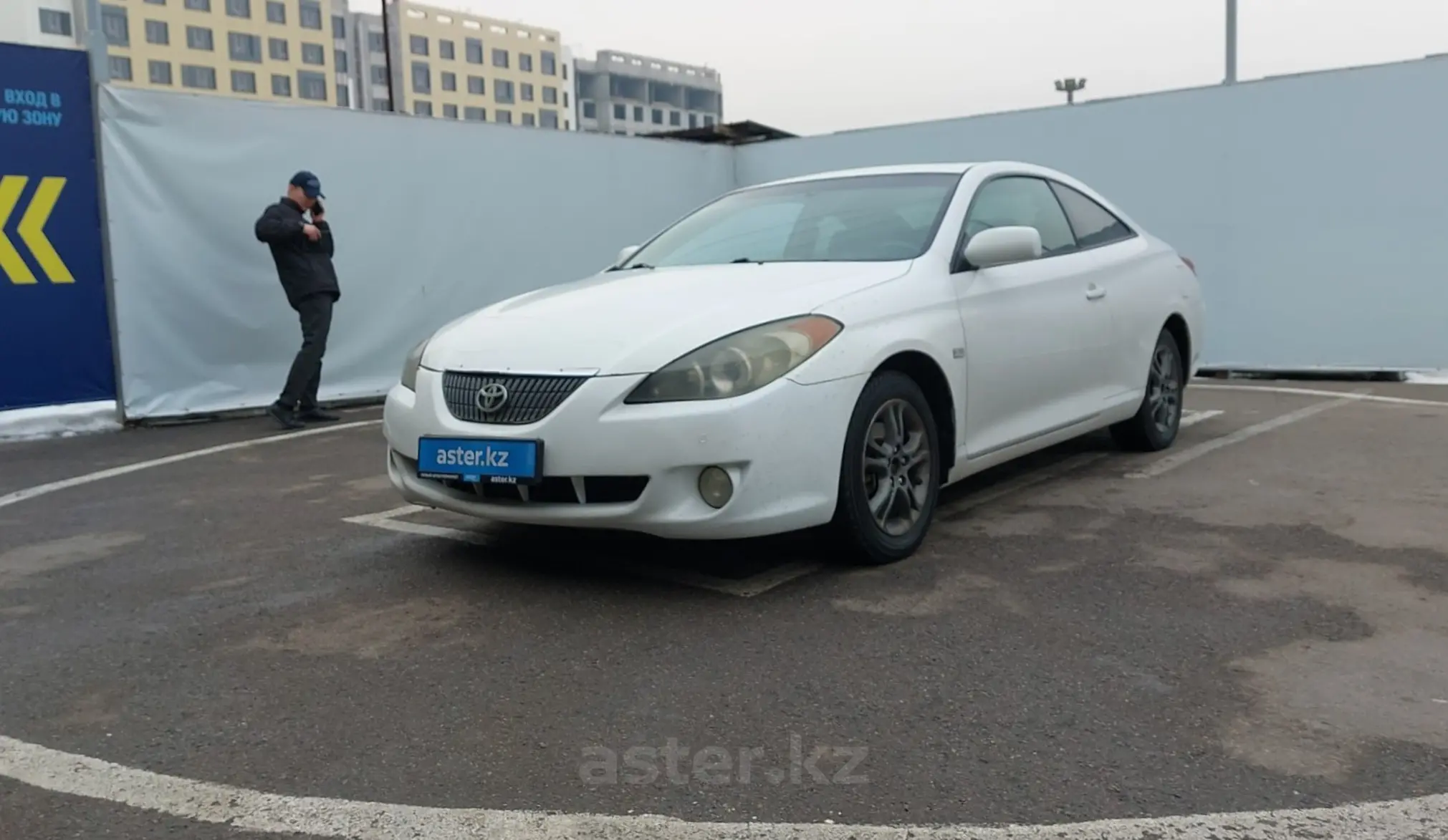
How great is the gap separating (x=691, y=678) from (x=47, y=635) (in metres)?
2.02

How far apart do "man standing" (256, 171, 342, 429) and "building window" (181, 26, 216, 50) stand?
85.7 meters

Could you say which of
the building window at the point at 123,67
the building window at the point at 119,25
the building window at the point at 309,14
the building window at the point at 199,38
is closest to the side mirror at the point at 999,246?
the building window at the point at 119,25

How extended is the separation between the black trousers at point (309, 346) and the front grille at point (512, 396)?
449 centimetres

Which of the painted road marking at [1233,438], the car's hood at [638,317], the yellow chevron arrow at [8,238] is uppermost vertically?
the yellow chevron arrow at [8,238]

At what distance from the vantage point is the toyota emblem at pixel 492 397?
369 centimetres

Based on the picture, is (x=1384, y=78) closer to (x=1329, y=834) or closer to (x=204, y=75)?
(x=1329, y=834)

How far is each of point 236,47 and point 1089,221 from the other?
92.8 m

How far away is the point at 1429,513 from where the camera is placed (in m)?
4.57

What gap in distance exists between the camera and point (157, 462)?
675 centimetres

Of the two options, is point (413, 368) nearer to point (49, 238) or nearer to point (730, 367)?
point (730, 367)

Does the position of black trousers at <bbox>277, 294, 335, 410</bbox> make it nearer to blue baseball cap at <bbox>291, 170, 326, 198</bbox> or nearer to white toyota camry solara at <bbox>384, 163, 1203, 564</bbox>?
blue baseball cap at <bbox>291, 170, 326, 198</bbox>

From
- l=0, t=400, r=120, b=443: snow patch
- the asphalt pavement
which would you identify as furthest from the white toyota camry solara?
l=0, t=400, r=120, b=443: snow patch

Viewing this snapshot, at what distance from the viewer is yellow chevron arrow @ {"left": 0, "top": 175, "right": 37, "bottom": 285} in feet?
25.0

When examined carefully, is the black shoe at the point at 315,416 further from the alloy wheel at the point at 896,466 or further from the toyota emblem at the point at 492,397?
the alloy wheel at the point at 896,466
